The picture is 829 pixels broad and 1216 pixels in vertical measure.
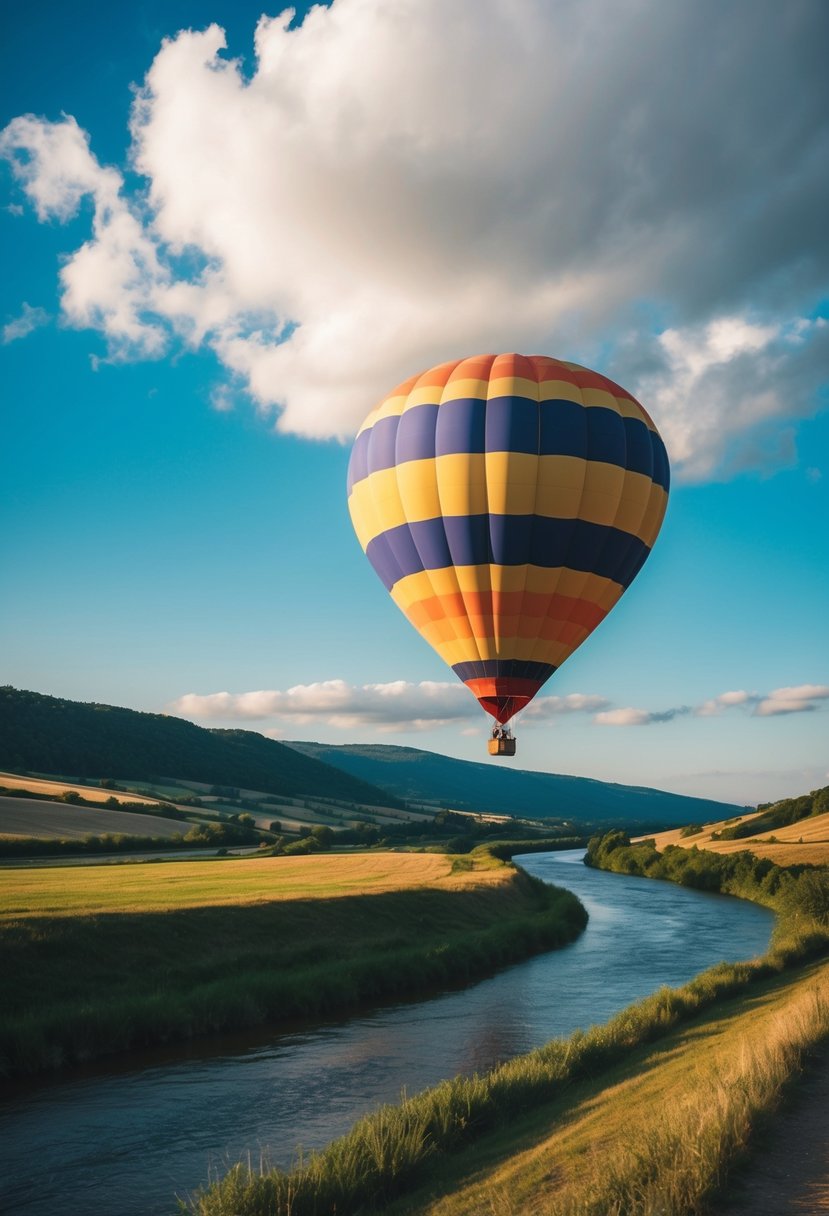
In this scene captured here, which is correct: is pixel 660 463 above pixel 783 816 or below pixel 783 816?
above

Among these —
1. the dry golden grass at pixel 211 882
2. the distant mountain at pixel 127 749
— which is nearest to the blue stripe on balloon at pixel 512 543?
the dry golden grass at pixel 211 882

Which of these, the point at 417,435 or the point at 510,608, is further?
the point at 417,435

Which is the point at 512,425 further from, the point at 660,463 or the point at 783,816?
the point at 783,816

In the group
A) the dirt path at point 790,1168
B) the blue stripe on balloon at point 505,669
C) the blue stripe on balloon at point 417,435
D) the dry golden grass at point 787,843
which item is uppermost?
the blue stripe on balloon at point 417,435

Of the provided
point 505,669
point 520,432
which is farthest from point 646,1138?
point 520,432

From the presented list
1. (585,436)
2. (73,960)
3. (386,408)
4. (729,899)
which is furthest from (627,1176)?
(729,899)

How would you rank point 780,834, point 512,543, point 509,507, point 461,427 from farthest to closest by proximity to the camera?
point 780,834
point 461,427
point 512,543
point 509,507

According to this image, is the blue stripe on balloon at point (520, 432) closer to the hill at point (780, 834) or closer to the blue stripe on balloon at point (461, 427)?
the blue stripe on balloon at point (461, 427)
